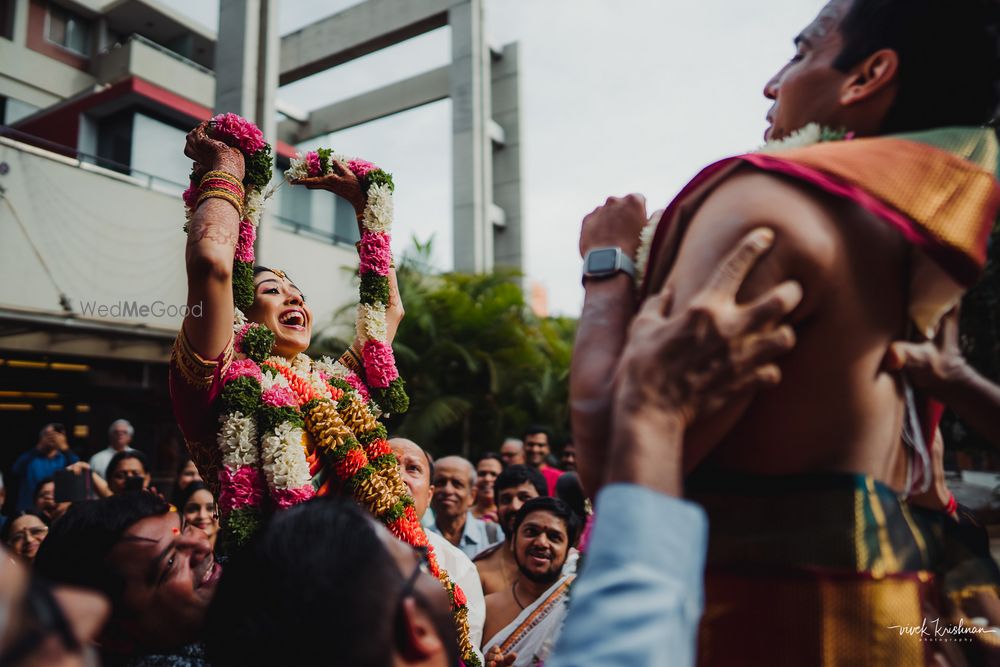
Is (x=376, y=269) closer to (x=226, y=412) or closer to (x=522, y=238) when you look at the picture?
(x=226, y=412)

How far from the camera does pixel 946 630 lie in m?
1.28

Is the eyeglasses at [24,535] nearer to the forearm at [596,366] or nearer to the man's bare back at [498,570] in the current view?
the man's bare back at [498,570]

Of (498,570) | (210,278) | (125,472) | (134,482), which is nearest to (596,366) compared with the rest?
(210,278)

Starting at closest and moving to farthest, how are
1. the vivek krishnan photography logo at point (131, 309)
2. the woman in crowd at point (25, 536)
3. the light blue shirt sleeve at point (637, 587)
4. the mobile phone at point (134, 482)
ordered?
1. the light blue shirt sleeve at point (637, 587)
2. the woman in crowd at point (25, 536)
3. the mobile phone at point (134, 482)
4. the vivek krishnan photography logo at point (131, 309)

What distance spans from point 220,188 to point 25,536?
3.52 metres

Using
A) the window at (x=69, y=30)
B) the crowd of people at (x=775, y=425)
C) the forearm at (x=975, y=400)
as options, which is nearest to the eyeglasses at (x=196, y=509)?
the crowd of people at (x=775, y=425)

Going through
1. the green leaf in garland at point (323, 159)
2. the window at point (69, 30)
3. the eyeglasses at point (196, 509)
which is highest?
the window at point (69, 30)

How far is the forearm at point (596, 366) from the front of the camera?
3.71 ft

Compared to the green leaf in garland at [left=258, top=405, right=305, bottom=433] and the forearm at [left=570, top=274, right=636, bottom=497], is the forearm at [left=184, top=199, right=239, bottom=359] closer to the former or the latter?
the green leaf in garland at [left=258, top=405, right=305, bottom=433]

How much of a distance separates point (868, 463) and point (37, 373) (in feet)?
43.1

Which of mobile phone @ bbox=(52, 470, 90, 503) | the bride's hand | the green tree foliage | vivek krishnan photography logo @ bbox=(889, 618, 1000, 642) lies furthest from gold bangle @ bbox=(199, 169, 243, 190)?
the green tree foliage

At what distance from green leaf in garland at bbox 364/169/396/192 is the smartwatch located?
2.19 metres

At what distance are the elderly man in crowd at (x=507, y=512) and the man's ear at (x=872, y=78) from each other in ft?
12.4

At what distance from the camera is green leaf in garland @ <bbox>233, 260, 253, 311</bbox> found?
9.34 feet
